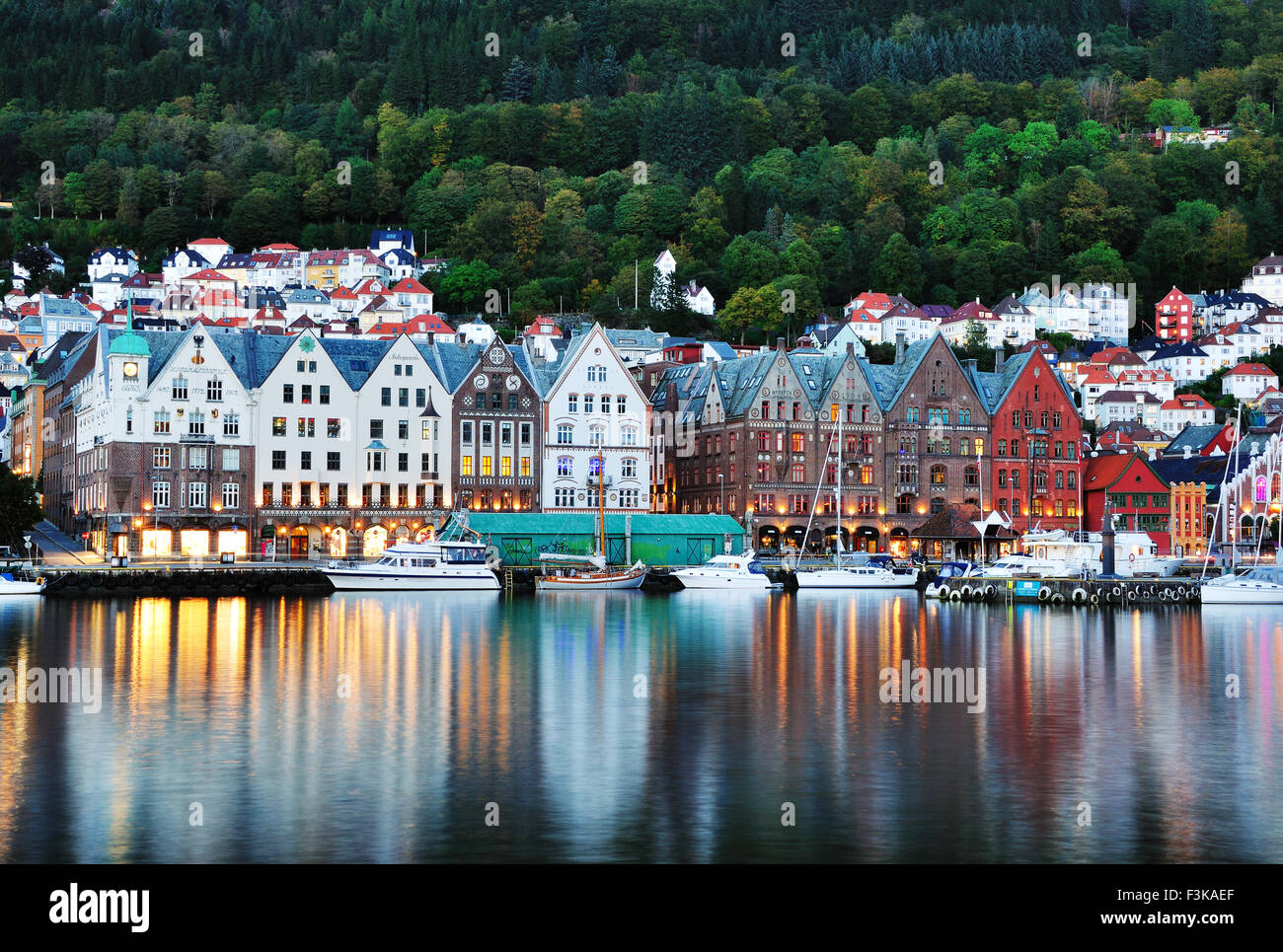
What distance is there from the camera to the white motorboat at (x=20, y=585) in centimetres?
8638

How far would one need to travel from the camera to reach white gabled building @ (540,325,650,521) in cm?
11212

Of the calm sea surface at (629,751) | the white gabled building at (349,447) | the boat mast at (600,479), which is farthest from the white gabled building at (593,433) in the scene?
the calm sea surface at (629,751)

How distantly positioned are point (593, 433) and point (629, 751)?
7876cm

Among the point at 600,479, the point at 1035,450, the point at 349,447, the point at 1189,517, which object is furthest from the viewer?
the point at 1189,517

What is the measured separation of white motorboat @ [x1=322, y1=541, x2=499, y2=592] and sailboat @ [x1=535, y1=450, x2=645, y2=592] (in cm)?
373

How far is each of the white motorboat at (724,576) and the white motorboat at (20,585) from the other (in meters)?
35.6

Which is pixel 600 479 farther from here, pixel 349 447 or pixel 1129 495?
pixel 1129 495

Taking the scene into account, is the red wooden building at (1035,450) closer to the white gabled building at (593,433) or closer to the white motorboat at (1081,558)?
the white motorboat at (1081,558)

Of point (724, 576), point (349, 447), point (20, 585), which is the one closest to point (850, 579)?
point (724, 576)

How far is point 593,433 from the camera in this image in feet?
372

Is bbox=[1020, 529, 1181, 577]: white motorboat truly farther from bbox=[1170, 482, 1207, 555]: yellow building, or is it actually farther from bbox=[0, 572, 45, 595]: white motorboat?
bbox=[0, 572, 45, 595]: white motorboat
